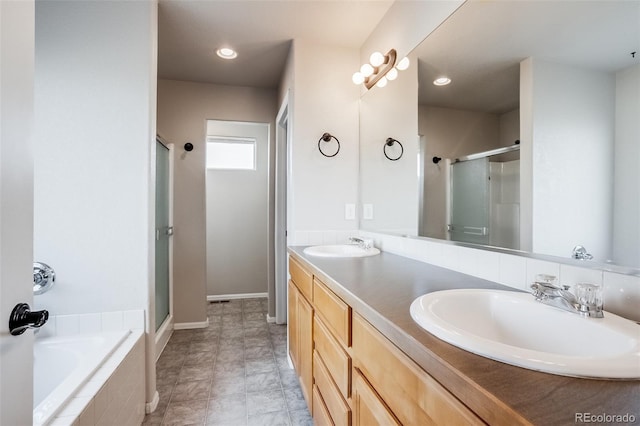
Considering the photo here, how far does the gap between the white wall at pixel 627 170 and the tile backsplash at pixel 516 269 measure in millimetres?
66

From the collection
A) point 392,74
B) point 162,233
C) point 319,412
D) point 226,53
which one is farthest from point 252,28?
point 319,412

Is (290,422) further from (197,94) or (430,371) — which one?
(197,94)

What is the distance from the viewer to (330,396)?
121cm

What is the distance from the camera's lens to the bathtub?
135 centimetres

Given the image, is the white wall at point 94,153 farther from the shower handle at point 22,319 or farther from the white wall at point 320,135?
the shower handle at point 22,319

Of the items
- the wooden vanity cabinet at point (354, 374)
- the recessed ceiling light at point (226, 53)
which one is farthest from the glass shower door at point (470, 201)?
the recessed ceiling light at point (226, 53)

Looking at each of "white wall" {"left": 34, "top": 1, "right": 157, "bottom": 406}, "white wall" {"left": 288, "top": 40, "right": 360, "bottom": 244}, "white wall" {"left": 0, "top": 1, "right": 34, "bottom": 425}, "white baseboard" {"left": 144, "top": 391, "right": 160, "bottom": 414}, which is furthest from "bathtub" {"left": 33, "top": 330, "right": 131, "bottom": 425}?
"white wall" {"left": 288, "top": 40, "right": 360, "bottom": 244}

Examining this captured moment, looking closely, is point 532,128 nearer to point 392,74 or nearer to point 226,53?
point 392,74

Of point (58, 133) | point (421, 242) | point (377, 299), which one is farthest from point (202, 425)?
point (58, 133)

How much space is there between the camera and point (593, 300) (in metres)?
0.69

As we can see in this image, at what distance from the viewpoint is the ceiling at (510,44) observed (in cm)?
78

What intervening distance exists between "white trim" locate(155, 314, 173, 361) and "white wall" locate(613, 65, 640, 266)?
276 centimetres

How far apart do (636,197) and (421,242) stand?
35.3 inches

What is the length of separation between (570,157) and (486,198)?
35 cm
